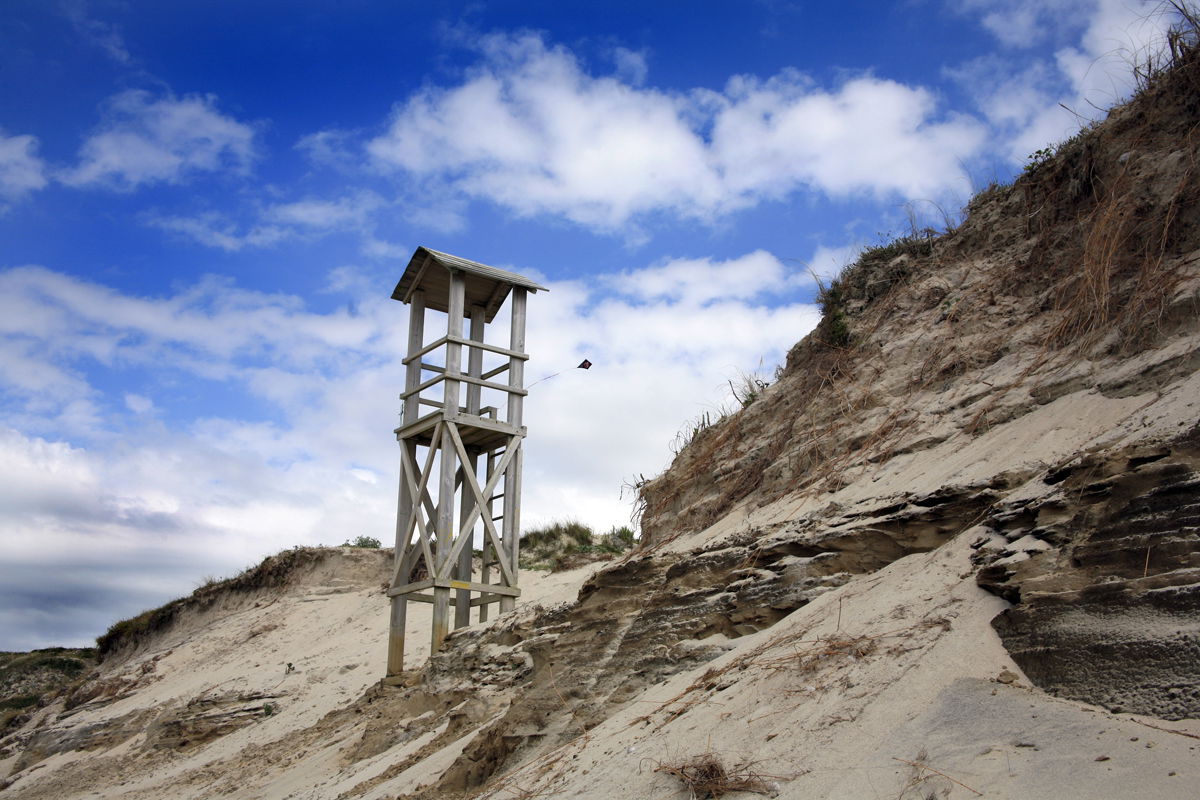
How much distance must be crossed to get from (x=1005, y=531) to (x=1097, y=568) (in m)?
0.94

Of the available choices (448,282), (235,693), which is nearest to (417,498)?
(448,282)

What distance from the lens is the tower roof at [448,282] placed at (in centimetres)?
1380

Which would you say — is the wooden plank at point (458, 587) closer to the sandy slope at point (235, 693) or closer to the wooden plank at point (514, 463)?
the wooden plank at point (514, 463)

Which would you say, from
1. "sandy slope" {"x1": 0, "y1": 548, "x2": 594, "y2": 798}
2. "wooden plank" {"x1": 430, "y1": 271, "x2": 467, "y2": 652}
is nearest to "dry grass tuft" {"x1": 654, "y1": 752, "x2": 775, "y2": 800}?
"sandy slope" {"x1": 0, "y1": 548, "x2": 594, "y2": 798}

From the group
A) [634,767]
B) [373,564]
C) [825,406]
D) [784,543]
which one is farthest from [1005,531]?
[373,564]

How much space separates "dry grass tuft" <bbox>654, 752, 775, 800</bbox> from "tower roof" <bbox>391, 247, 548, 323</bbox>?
9379 millimetres

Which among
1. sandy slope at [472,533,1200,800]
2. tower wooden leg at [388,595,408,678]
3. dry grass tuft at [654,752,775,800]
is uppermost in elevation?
tower wooden leg at [388,595,408,678]

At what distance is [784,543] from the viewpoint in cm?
748

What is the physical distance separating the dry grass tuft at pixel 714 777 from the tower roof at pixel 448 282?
938 centimetres

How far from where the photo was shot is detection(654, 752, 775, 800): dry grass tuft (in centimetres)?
492

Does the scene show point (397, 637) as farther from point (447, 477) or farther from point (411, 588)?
point (447, 477)

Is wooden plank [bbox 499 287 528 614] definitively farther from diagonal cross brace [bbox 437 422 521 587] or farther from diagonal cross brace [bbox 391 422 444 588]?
diagonal cross brace [bbox 391 422 444 588]

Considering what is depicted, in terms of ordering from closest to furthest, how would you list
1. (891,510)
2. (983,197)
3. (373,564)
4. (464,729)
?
(891,510), (464,729), (983,197), (373,564)

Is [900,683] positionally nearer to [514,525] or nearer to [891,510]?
[891,510]
